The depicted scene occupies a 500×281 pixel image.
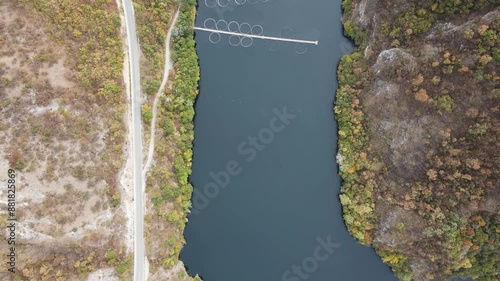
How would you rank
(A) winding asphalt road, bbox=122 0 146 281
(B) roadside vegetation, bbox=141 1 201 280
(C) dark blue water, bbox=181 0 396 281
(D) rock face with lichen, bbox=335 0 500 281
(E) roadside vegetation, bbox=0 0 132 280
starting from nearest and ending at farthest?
(E) roadside vegetation, bbox=0 0 132 280 < (D) rock face with lichen, bbox=335 0 500 281 < (A) winding asphalt road, bbox=122 0 146 281 < (B) roadside vegetation, bbox=141 1 201 280 < (C) dark blue water, bbox=181 0 396 281

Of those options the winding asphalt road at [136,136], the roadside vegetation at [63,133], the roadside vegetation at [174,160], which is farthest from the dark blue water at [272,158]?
the roadside vegetation at [63,133]

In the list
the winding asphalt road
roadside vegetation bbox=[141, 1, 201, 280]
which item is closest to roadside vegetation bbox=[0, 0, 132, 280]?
the winding asphalt road

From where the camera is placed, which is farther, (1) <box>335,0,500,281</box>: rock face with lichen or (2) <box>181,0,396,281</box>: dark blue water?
(2) <box>181,0,396,281</box>: dark blue water

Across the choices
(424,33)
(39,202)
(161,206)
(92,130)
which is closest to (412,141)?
(424,33)

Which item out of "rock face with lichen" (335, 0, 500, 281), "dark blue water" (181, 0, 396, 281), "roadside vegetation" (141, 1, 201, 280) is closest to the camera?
"rock face with lichen" (335, 0, 500, 281)

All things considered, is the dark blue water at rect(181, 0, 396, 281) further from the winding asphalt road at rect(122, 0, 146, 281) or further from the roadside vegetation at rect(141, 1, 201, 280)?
the winding asphalt road at rect(122, 0, 146, 281)

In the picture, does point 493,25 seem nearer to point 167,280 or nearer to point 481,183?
point 481,183

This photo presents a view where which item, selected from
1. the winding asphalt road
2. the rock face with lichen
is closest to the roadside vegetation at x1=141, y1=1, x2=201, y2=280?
the winding asphalt road
